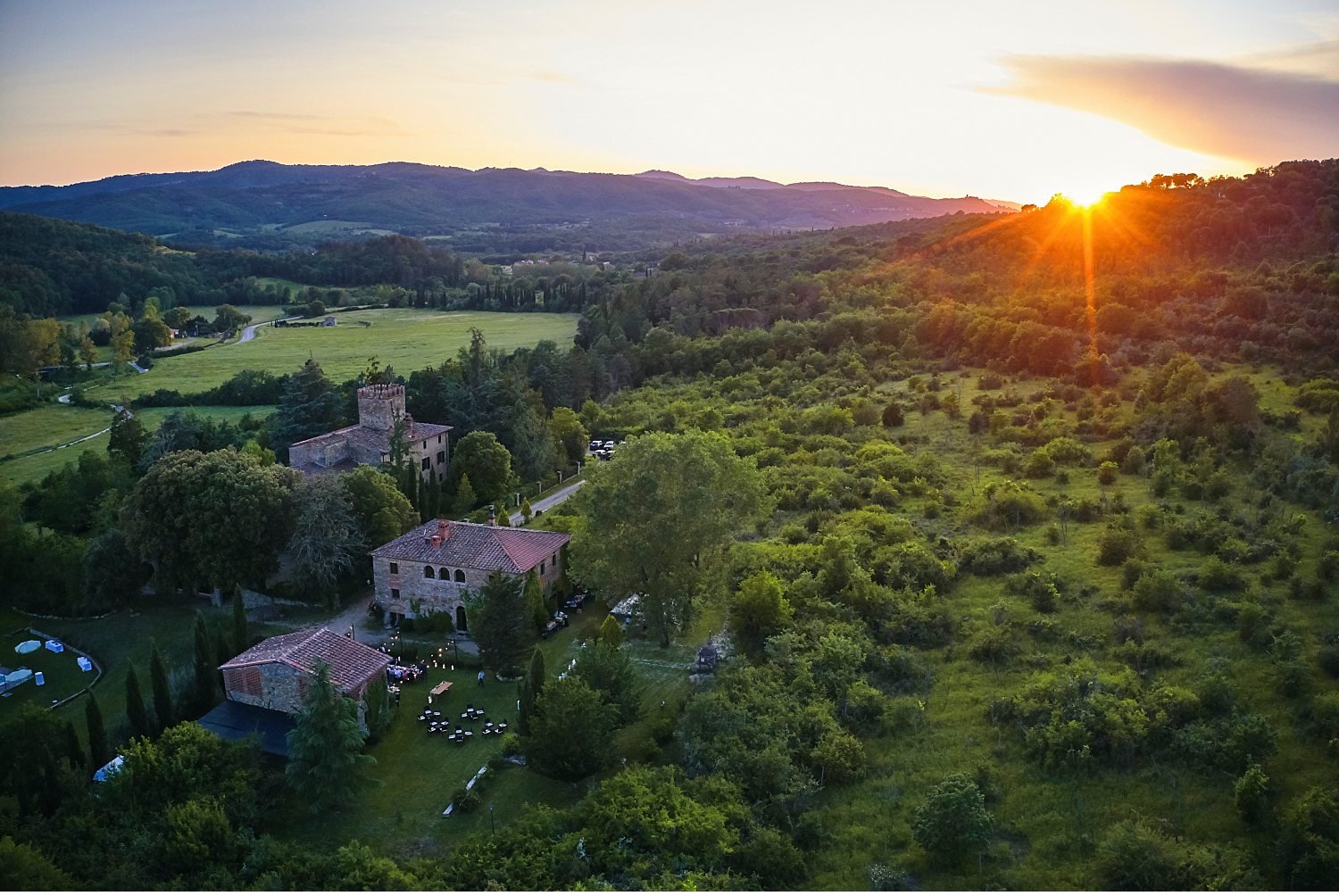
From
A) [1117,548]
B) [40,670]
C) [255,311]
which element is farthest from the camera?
[255,311]

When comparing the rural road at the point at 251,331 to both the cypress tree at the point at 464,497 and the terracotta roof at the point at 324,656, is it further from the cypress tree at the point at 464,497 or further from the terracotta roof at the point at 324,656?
the terracotta roof at the point at 324,656

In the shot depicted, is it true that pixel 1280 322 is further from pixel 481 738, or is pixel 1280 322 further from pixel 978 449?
pixel 481 738

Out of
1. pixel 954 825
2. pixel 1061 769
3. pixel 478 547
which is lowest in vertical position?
pixel 1061 769

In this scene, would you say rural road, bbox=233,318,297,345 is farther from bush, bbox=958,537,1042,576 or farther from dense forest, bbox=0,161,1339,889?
bush, bbox=958,537,1042,576

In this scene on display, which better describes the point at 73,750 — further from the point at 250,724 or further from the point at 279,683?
the point at 279,683

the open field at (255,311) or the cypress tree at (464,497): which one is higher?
the open field at (255,311)

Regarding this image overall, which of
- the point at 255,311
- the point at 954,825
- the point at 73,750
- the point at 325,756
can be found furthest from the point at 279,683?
the point at 255,311

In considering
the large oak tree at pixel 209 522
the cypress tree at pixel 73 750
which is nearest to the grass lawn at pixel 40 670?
the large oak tree at pixel 209 522

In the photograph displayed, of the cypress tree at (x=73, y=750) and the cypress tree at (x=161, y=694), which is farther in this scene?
the cypress tree at (x=161, y=694)

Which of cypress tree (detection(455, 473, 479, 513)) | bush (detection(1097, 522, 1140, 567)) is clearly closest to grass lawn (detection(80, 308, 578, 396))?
cypress tree (detection(455, 473, 479, 513))
